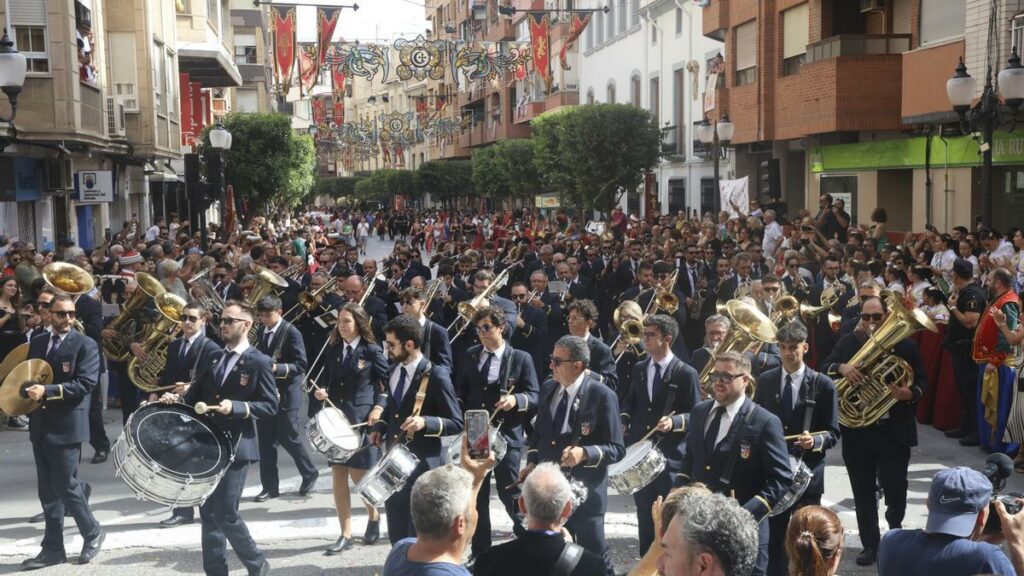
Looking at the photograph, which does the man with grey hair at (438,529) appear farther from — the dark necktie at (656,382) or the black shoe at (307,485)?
the black shoe at (307,485)

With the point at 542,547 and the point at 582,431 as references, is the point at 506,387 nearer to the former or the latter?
the point at 582,431

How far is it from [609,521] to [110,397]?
8348 millimetres

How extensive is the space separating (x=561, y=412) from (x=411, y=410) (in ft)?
3.49

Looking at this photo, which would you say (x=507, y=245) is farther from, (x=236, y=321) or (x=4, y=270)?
(x=236, y=321)

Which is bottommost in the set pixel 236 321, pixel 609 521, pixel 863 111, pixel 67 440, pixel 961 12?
pixel 609 521

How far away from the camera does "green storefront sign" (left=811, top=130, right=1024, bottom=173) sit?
1900 cm

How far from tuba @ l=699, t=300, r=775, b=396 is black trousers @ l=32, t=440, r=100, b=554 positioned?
14.6ft

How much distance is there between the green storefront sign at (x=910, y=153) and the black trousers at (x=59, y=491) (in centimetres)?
1535

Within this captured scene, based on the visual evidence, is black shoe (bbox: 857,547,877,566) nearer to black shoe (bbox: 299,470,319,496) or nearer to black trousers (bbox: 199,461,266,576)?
black trousers (bbox: 199,461,266,576)

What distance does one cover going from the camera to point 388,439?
781 centimetres

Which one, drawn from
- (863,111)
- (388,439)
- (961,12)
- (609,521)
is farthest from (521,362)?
(863,111)

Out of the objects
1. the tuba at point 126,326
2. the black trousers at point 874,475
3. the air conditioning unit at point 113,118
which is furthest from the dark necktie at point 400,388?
the air conditioning unit at point 113,118

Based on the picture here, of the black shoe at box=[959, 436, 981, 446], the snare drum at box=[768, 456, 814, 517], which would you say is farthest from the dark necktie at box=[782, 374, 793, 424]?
the black shoe at box=[959, 436, 981, 446]

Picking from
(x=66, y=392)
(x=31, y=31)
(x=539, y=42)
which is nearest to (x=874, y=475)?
(x=66, y=392)
